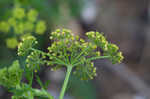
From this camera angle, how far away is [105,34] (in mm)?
5828

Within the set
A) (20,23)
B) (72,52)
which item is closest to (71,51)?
(72,52)

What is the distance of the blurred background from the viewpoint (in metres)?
3.64

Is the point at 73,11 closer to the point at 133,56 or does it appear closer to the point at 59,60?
the point at 133,56

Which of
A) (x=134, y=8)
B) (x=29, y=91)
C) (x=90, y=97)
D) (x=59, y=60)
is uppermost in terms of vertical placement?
(x=134, y=8)

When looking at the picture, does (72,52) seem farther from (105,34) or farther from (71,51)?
(105,34)

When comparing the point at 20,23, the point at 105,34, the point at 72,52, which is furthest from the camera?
the point at 105,34

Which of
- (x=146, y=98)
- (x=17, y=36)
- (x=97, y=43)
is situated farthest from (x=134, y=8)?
(x=97, y=43)

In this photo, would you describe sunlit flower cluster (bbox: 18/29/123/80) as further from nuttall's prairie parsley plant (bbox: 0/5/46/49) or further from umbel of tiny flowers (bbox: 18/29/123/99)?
nuttall's prairie parsley plant (bbox: 0/5/46/49)

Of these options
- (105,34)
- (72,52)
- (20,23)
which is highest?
(105,34)

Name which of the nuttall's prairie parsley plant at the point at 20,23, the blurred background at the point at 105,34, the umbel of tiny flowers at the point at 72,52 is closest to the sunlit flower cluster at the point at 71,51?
the umbel of tiny flowers at the point at 72,52

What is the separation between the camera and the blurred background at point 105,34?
3643 mm

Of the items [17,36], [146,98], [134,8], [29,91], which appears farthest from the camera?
[134,8]

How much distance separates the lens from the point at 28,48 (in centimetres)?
159

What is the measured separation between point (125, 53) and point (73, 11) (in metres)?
2.05
